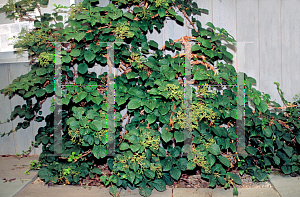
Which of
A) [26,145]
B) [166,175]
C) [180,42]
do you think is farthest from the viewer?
[26,145]

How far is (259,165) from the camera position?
186 centimetres

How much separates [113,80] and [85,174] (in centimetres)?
72

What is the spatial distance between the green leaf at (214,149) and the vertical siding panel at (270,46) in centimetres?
73

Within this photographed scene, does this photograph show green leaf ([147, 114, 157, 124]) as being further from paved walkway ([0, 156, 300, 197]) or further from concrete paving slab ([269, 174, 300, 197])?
concrete paving slab ([269, 174, 300, 197])

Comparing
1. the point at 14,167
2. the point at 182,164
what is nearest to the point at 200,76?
the point at 182,164

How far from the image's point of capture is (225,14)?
2014 millimetres

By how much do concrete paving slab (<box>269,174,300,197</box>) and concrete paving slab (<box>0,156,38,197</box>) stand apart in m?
1.79

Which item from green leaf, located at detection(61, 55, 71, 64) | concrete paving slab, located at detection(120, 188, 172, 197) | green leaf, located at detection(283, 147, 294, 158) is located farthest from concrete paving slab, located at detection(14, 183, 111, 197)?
green leaf, located at detection(283, 147, 294, 158)

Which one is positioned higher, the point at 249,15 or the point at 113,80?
the point at 249,15

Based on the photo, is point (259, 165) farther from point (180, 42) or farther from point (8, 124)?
point (8, 124)

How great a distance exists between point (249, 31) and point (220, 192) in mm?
1278

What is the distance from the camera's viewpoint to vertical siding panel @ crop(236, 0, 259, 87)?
200 centimetres

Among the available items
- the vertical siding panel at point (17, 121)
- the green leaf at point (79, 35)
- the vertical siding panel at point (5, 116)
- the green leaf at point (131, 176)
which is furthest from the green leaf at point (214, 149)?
the vertical siding panel at point (5, 116)

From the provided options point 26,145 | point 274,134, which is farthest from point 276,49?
point 26,145
